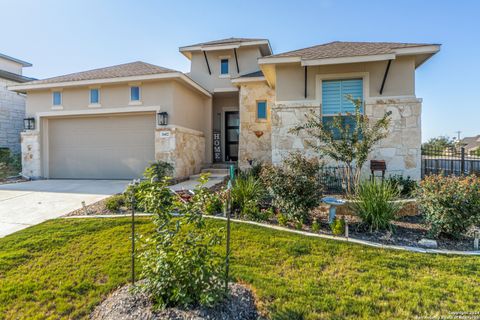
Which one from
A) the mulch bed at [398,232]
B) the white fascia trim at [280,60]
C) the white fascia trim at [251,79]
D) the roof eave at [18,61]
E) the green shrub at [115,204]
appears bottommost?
the mulch bed at [398,232]

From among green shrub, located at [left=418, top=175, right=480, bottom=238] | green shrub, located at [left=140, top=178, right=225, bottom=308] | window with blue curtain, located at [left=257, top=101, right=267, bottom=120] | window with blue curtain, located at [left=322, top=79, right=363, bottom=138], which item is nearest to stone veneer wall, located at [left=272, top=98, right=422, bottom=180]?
window with blue curtain, located at [left=322, top=79, right=363, bottom=138]

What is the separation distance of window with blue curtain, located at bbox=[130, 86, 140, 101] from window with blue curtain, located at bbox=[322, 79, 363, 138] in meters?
7.15

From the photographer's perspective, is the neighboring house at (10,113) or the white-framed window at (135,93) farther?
the neighboring house at (10,113)

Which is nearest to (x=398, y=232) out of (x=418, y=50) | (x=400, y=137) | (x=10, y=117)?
(x=400, y=137)

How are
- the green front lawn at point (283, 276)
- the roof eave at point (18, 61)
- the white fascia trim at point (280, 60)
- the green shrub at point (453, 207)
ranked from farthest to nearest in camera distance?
the roof eave at point (18, 61), the white fascia trim at point (280, 60), the green shrub at point (453, 207), the green front lawn at point (283, 276)

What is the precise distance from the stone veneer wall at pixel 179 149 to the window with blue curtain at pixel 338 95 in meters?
5.58

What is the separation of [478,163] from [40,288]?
1290cm

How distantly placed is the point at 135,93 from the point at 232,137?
5.31 metres

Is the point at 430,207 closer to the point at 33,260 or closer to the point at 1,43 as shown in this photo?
the point at 33,260

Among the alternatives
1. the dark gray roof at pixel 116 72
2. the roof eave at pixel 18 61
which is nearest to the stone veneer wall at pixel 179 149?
the dark gray roof at pixel 116 72

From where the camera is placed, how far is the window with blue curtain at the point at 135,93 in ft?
34.4

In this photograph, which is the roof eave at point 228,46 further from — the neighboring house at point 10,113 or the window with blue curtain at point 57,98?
the neighboring house at point 10,113

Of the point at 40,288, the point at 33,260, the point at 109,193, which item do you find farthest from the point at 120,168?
the point at 40,288

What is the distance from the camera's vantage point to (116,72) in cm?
1091
